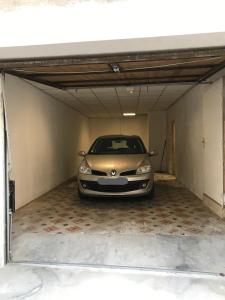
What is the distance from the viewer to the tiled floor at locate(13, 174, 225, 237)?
385 centimetres

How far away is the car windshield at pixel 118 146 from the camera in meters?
5.93

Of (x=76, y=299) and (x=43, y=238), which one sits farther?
(x=43, y=238)

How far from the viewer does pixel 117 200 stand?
569 cm

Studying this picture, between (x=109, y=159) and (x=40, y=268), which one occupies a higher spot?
(x=109, y=159)

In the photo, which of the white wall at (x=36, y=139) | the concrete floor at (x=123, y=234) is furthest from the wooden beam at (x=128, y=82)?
the concrete floor at (x=123, y=234)

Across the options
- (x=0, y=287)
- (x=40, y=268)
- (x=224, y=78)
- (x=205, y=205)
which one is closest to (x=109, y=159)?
(x=205, y=205)

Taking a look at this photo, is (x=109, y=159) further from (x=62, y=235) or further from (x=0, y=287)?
(x=0, y=287)

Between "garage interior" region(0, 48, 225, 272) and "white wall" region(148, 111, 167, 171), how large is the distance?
2.39 meters

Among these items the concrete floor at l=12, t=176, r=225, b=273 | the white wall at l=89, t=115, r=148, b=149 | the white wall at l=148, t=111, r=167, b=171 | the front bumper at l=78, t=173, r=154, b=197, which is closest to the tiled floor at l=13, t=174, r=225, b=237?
the concrete floor at l=12, t=176, r=225, b=273

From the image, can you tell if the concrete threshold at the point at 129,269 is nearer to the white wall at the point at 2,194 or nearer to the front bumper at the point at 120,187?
the white wall at the point at 2,194

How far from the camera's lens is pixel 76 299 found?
233cm

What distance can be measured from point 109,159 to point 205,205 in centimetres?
192

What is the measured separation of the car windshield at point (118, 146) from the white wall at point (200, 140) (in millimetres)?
1159

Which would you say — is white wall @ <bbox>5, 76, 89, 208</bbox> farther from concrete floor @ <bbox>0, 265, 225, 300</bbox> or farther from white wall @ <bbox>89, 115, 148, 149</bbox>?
white wall @ <bbox>89, 115, 148, 149</bbox>
